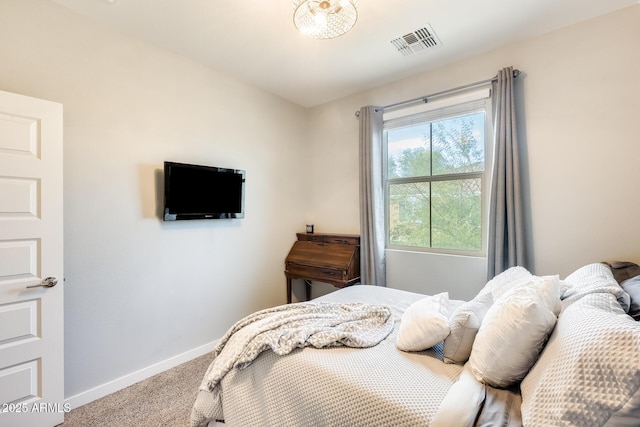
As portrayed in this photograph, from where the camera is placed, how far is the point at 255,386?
133 cm

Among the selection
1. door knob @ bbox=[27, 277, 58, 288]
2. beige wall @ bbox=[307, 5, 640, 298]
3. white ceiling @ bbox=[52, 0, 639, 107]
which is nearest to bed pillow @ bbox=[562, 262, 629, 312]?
beige wall @ bbox=[307, 5, 640, 298]

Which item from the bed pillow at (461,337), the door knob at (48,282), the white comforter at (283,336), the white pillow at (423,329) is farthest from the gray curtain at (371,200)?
the door knob at (48,282)

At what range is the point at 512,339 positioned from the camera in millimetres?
1039

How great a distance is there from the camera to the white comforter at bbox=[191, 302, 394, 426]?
4.53 feet

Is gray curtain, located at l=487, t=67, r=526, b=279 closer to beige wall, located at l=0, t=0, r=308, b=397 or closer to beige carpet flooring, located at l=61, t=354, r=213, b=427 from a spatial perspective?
beige wall, located at l=0, t=0, r=308, b=397

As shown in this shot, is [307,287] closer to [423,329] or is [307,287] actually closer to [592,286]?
[423,329]

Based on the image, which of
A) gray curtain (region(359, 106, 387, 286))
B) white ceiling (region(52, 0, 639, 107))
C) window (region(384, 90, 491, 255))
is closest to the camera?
white ceiling (region(52, 0, 639, 107))

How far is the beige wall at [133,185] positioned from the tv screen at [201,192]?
125 mm

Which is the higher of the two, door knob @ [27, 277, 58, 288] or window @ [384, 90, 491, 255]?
window @ [384, 90, 491, 255]

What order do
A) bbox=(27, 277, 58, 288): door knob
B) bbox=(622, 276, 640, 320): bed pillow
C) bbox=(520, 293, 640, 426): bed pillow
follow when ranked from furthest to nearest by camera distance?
bbox=(27, 277, 58, 288): door knob, bbox=(622, 276, 640, 320): bed pillow, bbox=(520, 293, 640, 426): bed pillow

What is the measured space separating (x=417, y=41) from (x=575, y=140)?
1.45 metres

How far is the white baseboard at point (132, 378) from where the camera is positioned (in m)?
2.03

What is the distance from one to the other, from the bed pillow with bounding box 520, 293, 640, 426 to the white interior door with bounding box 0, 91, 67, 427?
247cm

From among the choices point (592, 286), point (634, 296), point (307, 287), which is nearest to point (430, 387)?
point (592, 286)
